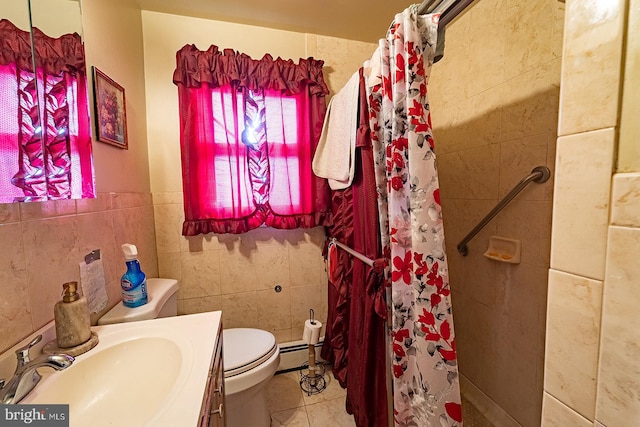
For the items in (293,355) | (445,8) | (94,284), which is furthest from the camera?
(293,355)

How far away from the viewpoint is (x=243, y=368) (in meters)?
1.16

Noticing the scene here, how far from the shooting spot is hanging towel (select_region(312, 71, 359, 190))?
118cm

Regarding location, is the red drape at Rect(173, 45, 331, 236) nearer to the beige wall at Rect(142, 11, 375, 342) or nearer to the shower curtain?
the beige wall at Rect(142, 11, 375, 342)

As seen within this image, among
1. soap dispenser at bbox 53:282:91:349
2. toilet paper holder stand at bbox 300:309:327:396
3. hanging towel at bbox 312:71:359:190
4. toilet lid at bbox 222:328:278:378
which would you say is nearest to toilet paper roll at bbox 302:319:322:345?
toilet paper holder stand at bbox 300:309:327:396

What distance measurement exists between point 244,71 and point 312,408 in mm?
2049

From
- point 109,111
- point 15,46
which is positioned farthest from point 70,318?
point 109,111

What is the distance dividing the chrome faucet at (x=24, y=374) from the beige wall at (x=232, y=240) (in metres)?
1.07

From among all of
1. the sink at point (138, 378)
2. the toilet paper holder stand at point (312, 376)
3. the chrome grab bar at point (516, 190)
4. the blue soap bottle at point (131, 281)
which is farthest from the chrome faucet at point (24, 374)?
the chrome grab bar at point (516, 190)

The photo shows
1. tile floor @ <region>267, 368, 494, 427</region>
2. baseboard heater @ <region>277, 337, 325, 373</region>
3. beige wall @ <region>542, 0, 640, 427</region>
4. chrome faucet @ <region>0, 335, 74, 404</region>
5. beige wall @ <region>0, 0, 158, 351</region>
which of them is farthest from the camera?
baseboard heater @ <region>277, 337, 325, 373</region>

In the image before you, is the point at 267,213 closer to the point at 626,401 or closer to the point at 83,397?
the point at 83,397

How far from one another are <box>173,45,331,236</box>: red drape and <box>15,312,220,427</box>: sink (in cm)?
Result: 86

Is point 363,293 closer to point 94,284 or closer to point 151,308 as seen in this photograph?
point 151,308

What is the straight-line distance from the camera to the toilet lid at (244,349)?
1155 millimetres

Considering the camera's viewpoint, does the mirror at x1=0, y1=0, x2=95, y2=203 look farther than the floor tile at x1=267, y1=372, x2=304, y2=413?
No
